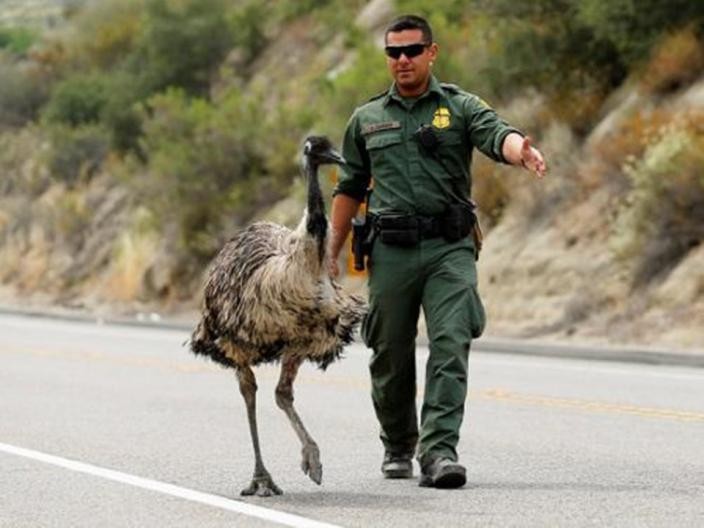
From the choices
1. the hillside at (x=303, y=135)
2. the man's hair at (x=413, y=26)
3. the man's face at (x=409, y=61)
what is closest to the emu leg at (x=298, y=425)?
the man's face at (x=409, y=61)

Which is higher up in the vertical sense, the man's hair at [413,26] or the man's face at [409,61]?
the man's hair at [413,26]

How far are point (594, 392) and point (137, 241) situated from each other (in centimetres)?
2544

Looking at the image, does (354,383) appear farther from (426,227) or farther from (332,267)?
(332,267)

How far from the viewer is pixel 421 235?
34.5 ft

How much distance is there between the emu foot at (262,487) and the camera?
32.9ft

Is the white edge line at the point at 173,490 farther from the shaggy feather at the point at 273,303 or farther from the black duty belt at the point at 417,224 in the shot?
the black duty belt at the point at 417,224

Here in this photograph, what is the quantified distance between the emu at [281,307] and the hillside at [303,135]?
13607 millimetres

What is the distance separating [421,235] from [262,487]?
1580mm

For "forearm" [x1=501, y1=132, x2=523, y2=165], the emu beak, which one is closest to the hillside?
"forearm" [x1=501, y1=132, x2=523, y2=165]

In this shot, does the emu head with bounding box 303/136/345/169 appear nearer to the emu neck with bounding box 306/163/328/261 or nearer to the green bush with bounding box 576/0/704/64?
the emu neck with bounding box 306/163/328/261

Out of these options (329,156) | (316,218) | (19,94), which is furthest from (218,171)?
(316,218)

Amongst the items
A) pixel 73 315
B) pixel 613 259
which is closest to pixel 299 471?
pixel 613 259

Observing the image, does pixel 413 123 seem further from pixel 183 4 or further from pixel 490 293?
pixel 183 4

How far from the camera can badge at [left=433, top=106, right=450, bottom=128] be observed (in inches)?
413
